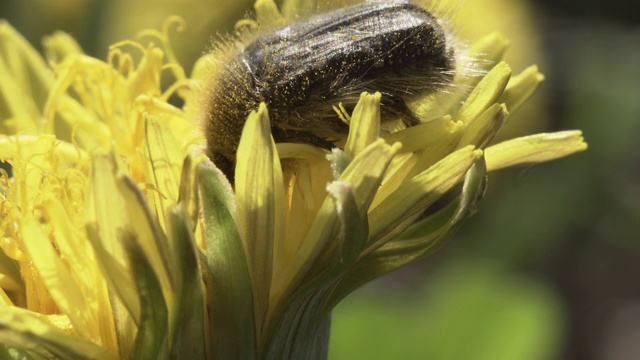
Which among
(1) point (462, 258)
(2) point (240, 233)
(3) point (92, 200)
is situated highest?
(3) point (92, 200)

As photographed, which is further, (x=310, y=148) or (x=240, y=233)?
(x=310, y=148)

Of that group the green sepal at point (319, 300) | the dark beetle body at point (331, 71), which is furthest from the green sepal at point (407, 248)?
the dark beetle body at point (331, 71)

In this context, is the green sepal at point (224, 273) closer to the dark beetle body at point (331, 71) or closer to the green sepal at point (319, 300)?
the green sepal at point (319, 300)

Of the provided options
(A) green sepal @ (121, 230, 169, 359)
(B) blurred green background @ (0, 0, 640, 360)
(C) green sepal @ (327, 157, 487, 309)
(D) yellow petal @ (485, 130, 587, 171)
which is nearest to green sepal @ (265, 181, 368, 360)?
(C) green sepal @ (327, 157, 487, 309)

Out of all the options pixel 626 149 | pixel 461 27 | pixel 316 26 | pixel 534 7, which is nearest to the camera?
pixel 316 26

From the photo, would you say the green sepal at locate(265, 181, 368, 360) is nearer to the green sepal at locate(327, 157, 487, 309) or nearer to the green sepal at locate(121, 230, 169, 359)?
the green sepal at locate(327, 157, 487, 309)

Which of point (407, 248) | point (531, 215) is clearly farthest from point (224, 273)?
point (531, 215)

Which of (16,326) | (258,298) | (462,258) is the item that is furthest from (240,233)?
(462,258)

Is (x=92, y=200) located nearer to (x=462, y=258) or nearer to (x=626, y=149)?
(x=462, y=258)
